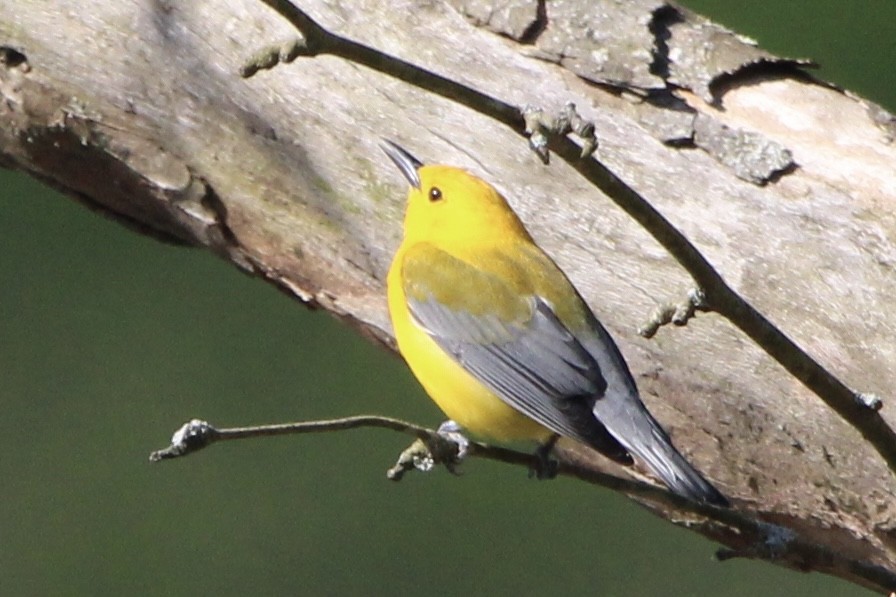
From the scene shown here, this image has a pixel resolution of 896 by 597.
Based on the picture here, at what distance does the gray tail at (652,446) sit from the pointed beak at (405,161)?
0.55 metres

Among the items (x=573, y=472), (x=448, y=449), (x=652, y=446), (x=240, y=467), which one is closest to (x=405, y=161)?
(x=652, y=446)

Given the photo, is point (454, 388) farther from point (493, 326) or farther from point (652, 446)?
point (652, 446)

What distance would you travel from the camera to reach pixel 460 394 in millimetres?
2742

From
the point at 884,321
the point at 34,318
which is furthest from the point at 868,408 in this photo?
the point at 34,318

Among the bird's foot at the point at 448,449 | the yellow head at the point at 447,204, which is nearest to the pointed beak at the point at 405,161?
the yellow head at the point at 447,204

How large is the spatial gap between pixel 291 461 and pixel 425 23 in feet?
8.44

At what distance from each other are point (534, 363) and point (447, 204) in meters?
0.34

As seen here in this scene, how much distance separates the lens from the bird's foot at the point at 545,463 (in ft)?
7.07

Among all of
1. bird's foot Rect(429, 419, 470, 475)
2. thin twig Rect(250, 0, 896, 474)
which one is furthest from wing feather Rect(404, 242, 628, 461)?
thin twig Rect(250, 0, 896, 474)

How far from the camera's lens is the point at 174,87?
9.55 ft

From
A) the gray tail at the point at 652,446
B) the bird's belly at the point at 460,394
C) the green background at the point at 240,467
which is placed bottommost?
the green background at the point at 240,467

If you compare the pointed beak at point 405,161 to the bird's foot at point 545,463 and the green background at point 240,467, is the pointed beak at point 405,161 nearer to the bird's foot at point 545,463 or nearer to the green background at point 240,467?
the bird's foot at point 545,463

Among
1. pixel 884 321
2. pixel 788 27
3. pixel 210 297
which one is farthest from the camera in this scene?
pixel 210 297

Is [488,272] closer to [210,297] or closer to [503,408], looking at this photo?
[503,408]
